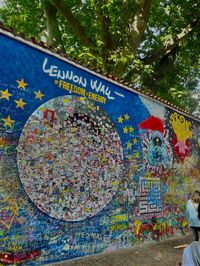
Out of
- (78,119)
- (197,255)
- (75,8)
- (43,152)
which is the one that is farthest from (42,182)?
(75,8)

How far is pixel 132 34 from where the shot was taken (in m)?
A: 13.4

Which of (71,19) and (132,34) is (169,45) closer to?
(132,34)

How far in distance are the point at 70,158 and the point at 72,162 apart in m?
0.09

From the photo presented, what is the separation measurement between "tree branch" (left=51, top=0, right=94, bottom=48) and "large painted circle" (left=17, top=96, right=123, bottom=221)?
25.0 feet

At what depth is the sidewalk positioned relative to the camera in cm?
661

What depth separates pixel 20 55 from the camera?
5.97 m

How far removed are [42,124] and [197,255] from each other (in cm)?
380

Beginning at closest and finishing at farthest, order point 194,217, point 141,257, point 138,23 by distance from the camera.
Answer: point 141,257 → point 194,217 → point 138,23

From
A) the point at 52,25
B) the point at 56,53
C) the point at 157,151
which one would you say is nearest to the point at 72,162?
the point at 56,53

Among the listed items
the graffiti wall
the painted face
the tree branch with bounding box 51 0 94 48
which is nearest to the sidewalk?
the graffiti wall

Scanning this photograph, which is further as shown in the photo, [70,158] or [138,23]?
[138,23]

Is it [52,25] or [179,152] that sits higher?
[52,25]

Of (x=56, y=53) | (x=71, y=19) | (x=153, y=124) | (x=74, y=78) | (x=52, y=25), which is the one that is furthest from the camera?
(x=52, y=25)

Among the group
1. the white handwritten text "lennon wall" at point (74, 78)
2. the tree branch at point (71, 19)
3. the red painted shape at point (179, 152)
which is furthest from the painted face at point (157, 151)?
the tree branch at point (71, 19)
